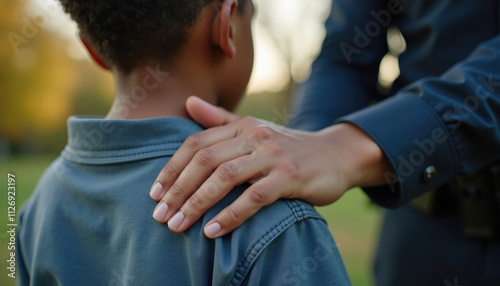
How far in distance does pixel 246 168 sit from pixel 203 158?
0.10 metres

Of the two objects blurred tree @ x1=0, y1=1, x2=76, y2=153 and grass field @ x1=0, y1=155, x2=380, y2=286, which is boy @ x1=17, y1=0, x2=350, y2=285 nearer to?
grass field @ x1=0, y1=155, x2=380, y2=286

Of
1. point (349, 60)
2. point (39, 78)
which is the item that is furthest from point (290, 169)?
point (39, 78)

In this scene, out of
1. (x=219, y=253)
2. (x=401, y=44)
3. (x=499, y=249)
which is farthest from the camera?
(x=401, y=44)

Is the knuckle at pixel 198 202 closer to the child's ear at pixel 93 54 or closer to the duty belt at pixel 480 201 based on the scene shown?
the child's ear at pixel 93 54

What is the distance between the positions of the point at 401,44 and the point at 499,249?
2.98 feet

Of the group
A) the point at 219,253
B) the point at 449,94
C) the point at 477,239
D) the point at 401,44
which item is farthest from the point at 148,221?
the point at 401,44

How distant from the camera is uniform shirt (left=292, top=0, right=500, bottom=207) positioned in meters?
1.19

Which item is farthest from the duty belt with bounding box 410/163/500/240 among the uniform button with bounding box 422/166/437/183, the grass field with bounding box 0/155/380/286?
the grass field with bounding box 0/155/380/286

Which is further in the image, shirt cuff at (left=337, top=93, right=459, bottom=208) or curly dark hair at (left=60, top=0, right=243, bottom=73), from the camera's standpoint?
shirt cuff at (left=337, top=93, right=459, bottom=208)

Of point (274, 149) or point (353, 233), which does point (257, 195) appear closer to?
point (274, 149)

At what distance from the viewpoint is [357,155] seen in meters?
1.14

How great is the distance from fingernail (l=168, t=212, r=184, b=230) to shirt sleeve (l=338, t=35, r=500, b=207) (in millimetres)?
560

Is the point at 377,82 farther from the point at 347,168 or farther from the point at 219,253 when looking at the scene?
the point at 219,253

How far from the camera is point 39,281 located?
3.92 ft
